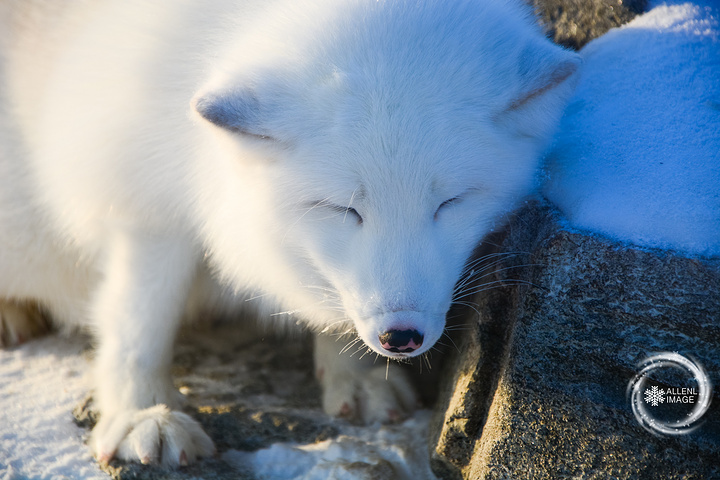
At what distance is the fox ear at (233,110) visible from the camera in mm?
1821

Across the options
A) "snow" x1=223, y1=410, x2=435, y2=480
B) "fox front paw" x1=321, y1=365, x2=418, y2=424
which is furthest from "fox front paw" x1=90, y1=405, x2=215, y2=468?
"fox front paw" x1=321, y1=365, x2=418, y2=424

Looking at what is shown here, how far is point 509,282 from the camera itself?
214 cm

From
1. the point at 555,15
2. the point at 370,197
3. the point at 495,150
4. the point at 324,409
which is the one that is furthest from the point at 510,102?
the point at 324,409

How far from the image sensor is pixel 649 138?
6.40 ft

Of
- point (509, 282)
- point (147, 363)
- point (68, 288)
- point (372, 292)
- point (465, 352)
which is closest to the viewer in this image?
point (372, 292)

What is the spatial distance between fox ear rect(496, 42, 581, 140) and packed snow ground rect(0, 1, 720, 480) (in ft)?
0.33

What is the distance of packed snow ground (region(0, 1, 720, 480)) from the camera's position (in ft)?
5.89

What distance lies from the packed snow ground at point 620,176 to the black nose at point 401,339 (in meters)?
0.56

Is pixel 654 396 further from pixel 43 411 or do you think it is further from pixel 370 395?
pixel 43 411

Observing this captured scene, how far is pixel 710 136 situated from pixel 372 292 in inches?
40.5

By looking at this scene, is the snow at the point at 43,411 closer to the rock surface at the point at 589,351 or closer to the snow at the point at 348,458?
the snow at the point at 348,458

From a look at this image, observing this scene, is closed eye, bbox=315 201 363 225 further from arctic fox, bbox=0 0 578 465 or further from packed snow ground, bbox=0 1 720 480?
packed snow ground, bbox=0 1 720 480

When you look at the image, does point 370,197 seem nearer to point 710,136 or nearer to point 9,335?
point 710,136

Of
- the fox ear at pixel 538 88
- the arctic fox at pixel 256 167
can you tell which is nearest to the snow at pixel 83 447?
the arctic fox at pixel 256 167
